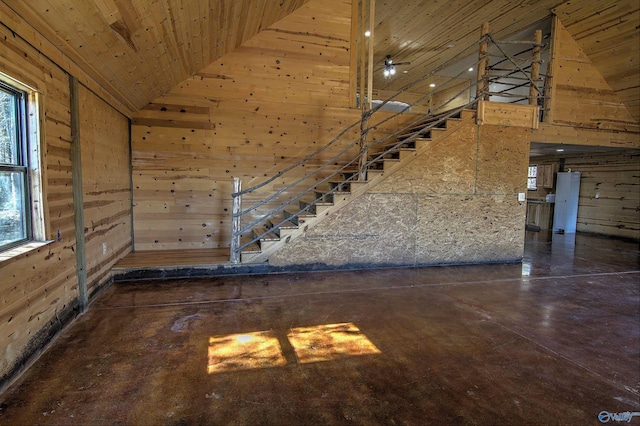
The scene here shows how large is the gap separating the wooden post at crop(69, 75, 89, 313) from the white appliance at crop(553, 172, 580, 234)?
10921 millimetres

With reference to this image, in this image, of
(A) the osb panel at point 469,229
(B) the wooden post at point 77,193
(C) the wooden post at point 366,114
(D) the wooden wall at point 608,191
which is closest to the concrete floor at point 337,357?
(B) the wooden post at point 77,193

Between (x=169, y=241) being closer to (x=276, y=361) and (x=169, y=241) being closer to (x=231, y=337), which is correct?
(x=231, y=337)

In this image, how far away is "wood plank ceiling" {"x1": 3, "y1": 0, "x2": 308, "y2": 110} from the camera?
92.1 inches

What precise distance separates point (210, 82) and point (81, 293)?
361 cm

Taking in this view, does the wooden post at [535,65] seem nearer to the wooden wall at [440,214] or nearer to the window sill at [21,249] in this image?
the wooden wall at [440,214]

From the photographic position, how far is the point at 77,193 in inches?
125

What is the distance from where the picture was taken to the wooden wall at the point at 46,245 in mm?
2117

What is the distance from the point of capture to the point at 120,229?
4668 millimetres

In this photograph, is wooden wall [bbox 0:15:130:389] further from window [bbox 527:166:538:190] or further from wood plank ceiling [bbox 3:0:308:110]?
window [bbox 527:166:538:190]

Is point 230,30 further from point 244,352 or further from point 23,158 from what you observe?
point 244,352

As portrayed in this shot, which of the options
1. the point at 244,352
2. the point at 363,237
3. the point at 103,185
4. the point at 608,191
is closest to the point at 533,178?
the point at 608,191

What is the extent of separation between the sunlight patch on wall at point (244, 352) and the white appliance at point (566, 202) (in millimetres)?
9793

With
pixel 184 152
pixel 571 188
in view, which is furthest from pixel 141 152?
pixel 571 188

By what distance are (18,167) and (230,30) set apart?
321 cm
